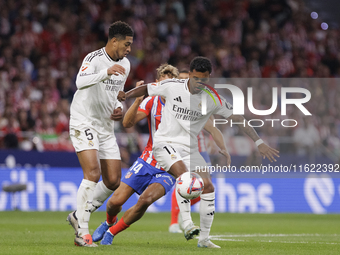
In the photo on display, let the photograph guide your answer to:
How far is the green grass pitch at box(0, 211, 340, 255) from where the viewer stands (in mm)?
6285

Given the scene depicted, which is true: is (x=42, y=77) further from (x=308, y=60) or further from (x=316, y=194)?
(x=308, y=60)

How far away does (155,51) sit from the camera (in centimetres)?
1900

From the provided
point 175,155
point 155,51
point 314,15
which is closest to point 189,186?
point 175,155

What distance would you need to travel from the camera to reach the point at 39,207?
1355 cm

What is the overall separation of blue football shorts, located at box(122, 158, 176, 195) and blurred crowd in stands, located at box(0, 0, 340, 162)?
7.10 meters

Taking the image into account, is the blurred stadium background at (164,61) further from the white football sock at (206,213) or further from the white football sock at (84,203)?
the white football sock at (84,203)

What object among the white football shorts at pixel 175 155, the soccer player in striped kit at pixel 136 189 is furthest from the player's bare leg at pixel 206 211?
the soccer player in striped kit at pixel 136 189

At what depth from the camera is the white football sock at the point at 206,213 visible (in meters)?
6.61

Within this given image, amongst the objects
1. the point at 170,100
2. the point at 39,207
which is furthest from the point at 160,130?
the point at 39,207

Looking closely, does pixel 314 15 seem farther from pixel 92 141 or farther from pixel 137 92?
pixel 92 141

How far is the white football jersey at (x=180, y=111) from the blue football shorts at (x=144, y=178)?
0.56 m

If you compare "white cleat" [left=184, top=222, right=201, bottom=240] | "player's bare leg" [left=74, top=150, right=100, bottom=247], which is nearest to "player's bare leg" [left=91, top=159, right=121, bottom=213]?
"player's bare leg" [left=74, top=150, right=100, bottom=247]

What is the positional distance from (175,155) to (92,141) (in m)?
1.03

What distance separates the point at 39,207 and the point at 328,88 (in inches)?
386
